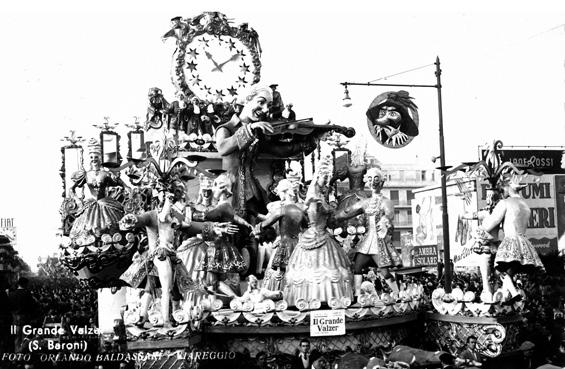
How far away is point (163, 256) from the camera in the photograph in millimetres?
9234

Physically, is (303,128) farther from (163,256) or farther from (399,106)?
(163,256)

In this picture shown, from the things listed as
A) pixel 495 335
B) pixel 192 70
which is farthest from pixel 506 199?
pixel 192 70

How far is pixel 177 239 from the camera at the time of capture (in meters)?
10.9

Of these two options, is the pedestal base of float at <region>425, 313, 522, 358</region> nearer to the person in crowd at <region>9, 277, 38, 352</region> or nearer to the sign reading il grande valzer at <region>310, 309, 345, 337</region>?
the sign reading il grande valzer at <region>310, 309, 345, 337</region>

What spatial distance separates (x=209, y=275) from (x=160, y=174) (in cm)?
172

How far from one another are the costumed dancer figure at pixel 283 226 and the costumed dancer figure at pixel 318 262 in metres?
0.34

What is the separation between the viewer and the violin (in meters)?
12.7

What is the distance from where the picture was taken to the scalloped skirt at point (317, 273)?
33.3ft

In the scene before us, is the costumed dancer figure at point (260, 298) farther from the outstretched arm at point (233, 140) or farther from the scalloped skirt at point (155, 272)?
the outstretched arm at point (233, 140)

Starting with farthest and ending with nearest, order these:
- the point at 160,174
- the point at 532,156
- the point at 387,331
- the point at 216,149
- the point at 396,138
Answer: the point at 532,156 → the point at 396,138 → the point at 216,149 → the point at 387,331 → the point at 160,174

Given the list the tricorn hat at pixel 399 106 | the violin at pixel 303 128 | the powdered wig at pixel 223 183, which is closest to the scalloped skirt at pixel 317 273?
the powdered wig at pixel 223 183

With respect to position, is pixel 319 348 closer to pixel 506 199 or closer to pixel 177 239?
pixel 177 239

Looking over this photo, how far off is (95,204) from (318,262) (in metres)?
3.72

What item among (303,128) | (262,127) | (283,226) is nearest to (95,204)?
(262,127)
